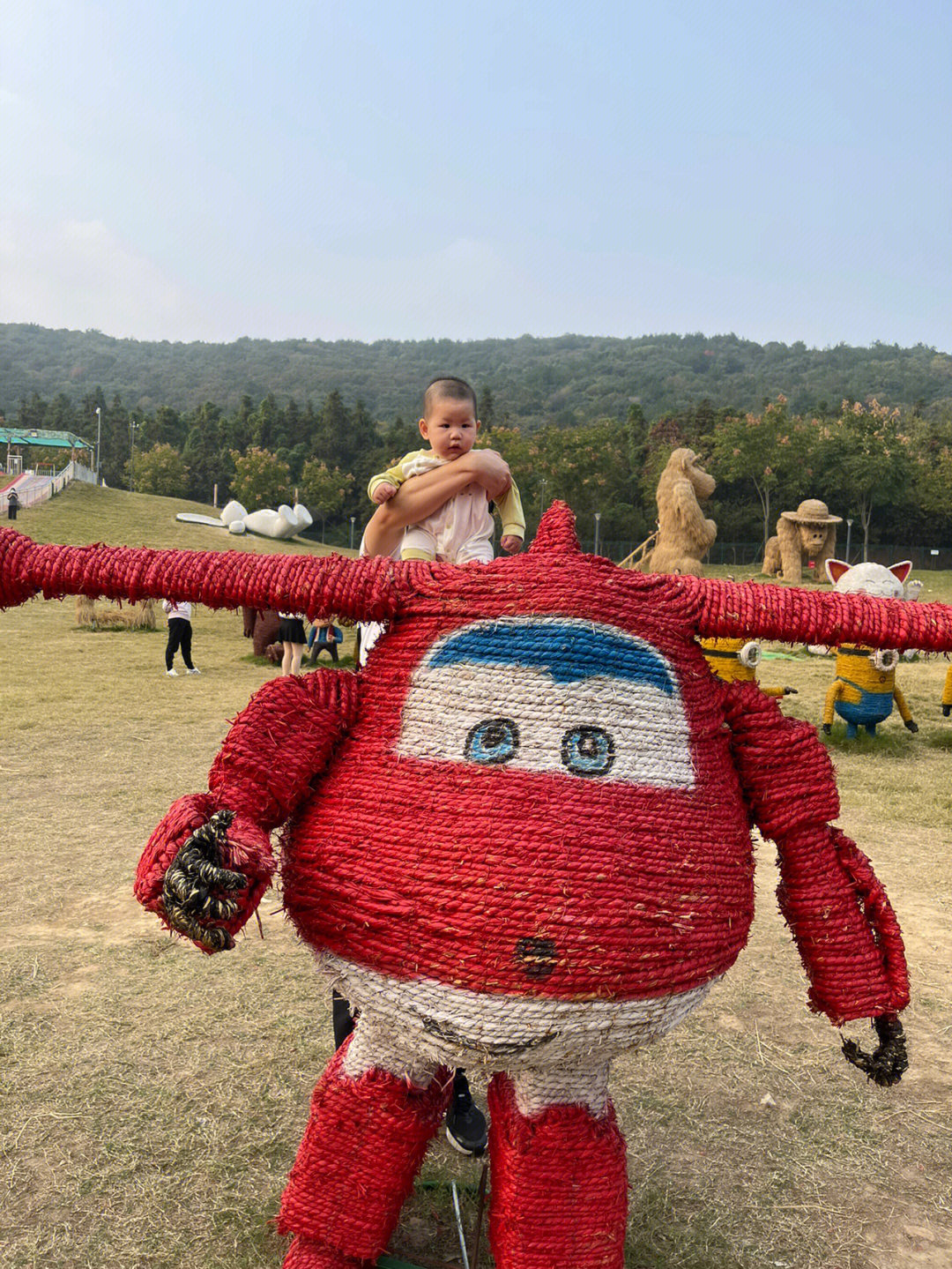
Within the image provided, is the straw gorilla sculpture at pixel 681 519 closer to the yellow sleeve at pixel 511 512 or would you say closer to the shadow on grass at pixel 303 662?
the shadow on grass at pixel 303 662

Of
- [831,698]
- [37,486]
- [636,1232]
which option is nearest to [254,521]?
[37,486]

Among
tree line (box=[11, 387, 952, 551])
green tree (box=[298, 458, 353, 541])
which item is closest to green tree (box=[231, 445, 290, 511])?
tree line (box=[11, 387, 952, 551])

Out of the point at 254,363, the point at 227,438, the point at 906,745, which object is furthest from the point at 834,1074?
the point at 254,363

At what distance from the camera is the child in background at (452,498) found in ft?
6.57

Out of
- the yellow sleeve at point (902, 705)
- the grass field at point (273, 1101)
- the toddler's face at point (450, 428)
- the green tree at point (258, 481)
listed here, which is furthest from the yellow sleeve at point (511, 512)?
the green tree at point (258, 481)

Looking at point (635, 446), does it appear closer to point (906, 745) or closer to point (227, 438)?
point (227, 438)

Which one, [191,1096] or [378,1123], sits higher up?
[378,1123]

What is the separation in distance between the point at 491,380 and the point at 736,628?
303 feet

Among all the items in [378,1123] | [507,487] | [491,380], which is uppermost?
[491,380]

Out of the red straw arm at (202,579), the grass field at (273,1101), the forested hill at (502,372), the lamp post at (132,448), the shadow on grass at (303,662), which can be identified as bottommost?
the shadow on grass at (303,662)

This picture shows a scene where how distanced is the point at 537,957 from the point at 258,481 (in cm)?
Answer: 4259

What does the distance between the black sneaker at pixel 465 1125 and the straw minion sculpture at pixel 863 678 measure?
5239mm

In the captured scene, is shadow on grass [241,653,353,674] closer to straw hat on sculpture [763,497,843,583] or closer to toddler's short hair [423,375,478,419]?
toddler's short hair [423,375,478,419]

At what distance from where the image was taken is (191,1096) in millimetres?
2688
